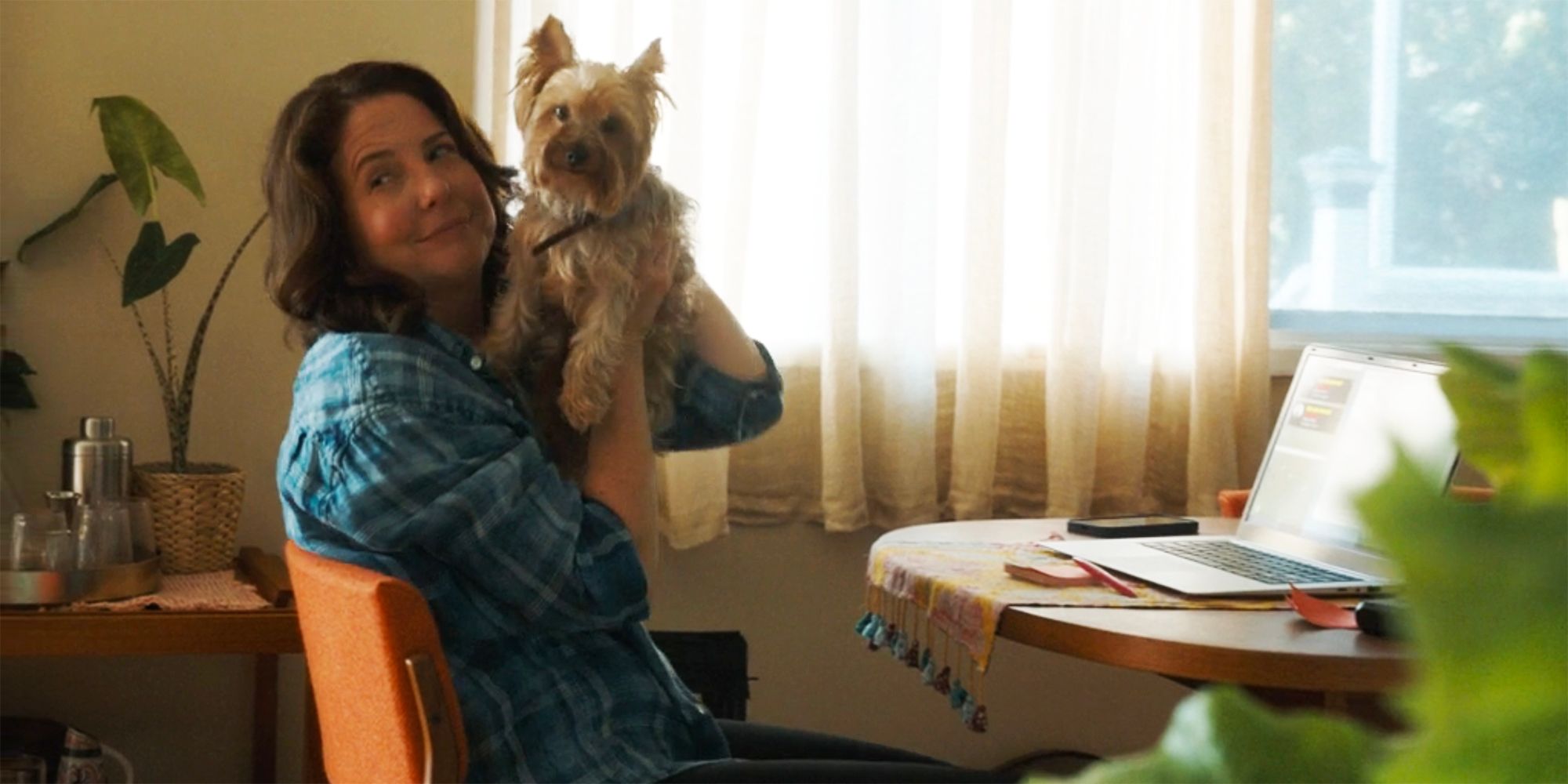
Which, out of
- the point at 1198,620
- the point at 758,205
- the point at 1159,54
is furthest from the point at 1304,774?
the point at 1159,54

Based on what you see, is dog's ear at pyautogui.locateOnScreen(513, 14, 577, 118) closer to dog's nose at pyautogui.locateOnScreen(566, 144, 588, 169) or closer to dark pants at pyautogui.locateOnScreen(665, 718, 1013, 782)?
dog's nose at pyautogui.locateOnScreen(566, 144, 588, 169)

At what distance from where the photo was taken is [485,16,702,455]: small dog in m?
1.71

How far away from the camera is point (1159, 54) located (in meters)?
3.16

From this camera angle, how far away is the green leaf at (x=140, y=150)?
2660 millimetres

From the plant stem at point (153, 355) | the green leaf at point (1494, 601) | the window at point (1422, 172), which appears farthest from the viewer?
the window at point (1422, 172)

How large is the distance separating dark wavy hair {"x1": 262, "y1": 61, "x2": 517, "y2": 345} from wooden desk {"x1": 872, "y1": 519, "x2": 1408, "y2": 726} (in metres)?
0.68

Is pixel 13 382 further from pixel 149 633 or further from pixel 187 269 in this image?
pixel 149 633

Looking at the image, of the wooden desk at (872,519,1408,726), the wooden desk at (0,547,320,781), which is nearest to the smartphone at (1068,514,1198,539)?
the wooden desk at (872,519,1408,726)

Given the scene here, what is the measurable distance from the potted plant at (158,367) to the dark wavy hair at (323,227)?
39.4 inches

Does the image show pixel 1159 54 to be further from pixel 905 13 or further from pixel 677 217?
pixel 677 217

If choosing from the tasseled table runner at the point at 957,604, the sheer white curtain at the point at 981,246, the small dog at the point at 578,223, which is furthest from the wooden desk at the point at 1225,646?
the sheer white curtain at the point at 981,246

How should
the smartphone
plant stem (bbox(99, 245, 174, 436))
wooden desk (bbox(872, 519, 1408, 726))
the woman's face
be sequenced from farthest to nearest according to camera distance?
plant stem (bbox(99, 245, 174, 436)) < the smartphone < the woman's face < wooden desk (bbox(872, 519, 1408, 726))

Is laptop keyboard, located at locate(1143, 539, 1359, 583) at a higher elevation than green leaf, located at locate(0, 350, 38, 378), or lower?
lower

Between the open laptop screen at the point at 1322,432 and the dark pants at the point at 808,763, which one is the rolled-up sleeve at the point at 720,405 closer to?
the dark pants at the point at 808,763
